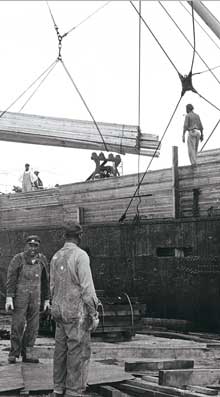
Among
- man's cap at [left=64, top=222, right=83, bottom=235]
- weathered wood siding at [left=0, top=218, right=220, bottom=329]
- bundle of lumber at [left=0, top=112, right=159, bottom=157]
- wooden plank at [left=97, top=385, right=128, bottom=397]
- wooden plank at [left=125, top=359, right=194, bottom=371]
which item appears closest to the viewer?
wooden plank at [left=97, top=385, right=128, bottom=397]

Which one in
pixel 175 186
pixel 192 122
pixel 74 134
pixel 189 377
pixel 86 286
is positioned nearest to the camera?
pixel 86 286

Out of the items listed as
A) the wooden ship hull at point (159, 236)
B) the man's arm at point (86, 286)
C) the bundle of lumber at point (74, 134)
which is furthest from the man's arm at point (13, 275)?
the bundle of lumber at point (74, 134)

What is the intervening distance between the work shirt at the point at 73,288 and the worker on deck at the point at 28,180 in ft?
41.4

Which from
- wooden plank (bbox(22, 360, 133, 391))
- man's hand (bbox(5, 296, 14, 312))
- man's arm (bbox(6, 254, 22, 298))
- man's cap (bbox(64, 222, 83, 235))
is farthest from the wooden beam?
man's cap (bbox(64, 222, 83, 235))

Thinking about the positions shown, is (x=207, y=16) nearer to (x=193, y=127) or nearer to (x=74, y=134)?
(x=193, y=127)

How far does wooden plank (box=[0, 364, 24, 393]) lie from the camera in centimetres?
601

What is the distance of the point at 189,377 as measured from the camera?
6535 millimetres

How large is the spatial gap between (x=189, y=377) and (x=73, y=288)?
67.7 inches

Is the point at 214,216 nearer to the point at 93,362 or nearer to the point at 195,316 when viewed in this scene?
the point at 195,316

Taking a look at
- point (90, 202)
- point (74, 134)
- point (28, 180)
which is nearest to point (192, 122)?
point (90, 202)

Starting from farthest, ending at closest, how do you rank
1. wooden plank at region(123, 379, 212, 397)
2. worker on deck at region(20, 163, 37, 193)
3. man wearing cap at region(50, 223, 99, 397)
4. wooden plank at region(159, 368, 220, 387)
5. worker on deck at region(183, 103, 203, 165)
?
1. worker on deck at region(20, 163, 37, 193)
2. worker on deck at region(183, 103, 203, 165)
3. wooden plank at region(159, 368, 220, 387)
4. man wearing cap at region(50, 223, 99, 397)
5. wooden plank at region(123, 379, 212, 397)

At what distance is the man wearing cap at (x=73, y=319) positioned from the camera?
5723mm

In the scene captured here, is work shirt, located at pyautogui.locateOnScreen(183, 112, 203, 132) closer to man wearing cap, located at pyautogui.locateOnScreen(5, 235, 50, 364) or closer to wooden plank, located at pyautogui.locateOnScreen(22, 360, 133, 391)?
man wearing cap, located at pyautogui.locateOnScreen(5, 235, 50, 364)

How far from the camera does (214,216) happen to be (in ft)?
35.6
